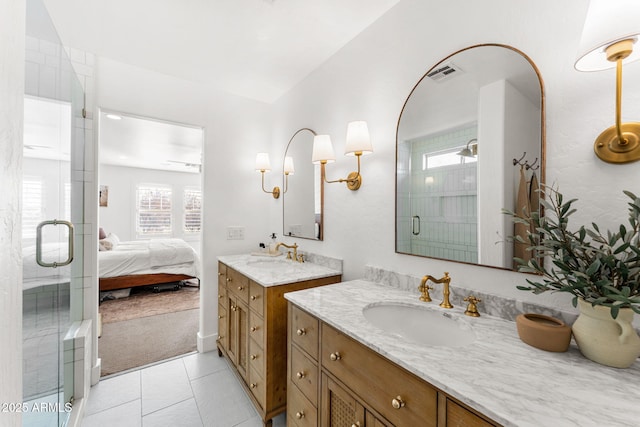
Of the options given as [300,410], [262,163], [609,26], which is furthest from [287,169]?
[609,26]

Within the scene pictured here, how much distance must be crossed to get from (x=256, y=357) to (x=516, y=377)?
142cm

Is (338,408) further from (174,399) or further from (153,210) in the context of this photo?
(153,210)

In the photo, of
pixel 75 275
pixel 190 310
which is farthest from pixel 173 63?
pixel 190 310

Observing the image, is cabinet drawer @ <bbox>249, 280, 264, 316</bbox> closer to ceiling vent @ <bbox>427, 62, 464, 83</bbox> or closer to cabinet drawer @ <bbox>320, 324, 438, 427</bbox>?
cabinet drawer @ <bbox>320, 324, 438, 427</bbox>

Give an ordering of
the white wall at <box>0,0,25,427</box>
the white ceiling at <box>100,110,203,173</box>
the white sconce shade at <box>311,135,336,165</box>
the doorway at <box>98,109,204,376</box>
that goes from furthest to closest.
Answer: the white ceiling at <box>100,110,203,173</box>
the doorway at <box>98,109,204,376</box>
the white sconce shade at <box>311,135,336,165</box>
the white wall at <box>0,0,25,427</box>

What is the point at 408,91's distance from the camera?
57.4 inches

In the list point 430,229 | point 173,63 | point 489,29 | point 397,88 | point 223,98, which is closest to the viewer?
point 489,29

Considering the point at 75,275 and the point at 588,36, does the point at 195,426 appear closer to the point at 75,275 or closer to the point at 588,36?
the point at 75,275

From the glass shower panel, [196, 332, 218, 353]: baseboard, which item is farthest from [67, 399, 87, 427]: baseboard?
[196, 332, 218, 353]: baseboard

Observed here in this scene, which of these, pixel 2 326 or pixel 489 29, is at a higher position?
pixel 489 29

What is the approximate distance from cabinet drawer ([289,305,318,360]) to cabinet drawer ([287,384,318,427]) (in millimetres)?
231

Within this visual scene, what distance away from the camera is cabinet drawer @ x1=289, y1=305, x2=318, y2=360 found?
3.76 feet

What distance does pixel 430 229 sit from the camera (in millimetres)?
1342

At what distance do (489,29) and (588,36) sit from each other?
485 mm
